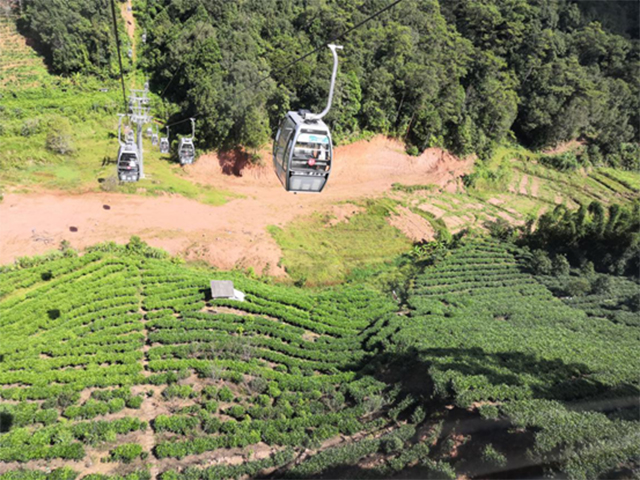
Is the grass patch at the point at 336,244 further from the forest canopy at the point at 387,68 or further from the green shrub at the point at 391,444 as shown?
the green shrub at the point at 391,444

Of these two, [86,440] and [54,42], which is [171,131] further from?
[86,440]

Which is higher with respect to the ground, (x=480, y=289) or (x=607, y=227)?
(x=607, y=227)

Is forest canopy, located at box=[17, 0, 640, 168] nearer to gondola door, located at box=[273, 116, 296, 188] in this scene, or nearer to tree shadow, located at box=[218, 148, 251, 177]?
tree shadow, located at box=[218, 148, 251, 177]

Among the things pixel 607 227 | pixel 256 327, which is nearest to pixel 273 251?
pixel 256 327

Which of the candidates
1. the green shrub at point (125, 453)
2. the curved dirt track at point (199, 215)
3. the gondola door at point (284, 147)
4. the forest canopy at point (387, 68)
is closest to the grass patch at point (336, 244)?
the curved dirt track at point (199, 215)

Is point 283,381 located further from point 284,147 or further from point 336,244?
point 336,244

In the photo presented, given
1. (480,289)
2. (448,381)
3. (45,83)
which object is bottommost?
(480,289)

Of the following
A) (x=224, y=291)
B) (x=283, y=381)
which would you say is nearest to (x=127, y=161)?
(x=224, y=291)
